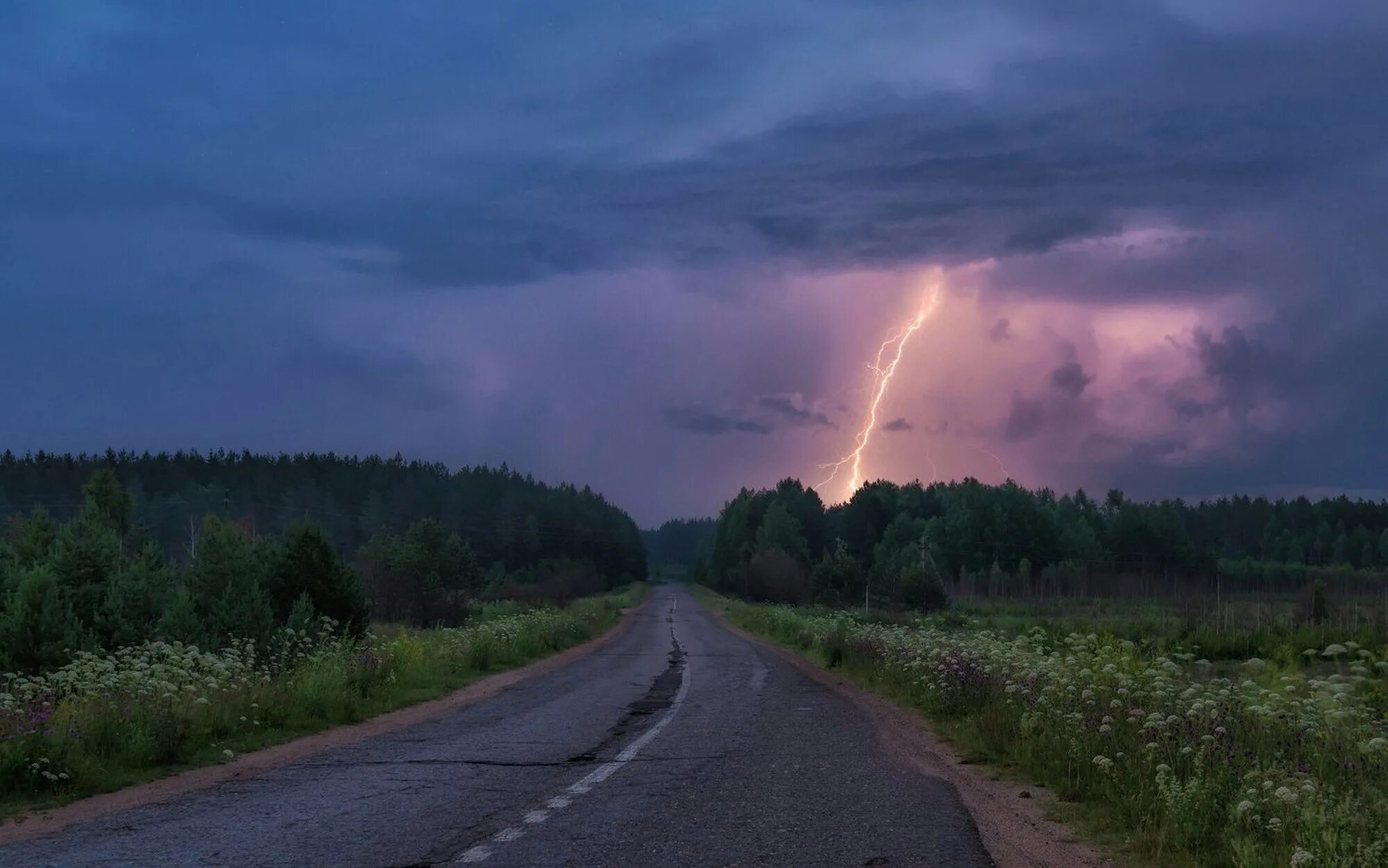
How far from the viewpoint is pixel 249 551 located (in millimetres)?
34625

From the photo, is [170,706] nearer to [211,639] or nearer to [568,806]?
[568,806]

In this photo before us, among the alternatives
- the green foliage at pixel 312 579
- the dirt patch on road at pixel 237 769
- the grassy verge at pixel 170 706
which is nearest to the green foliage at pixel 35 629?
the grassy verge at pixel 170 706

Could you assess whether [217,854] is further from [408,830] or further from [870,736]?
[870,736]

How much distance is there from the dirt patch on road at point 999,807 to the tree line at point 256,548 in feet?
47.5

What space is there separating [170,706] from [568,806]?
6.24m

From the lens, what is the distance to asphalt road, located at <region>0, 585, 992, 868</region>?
24.1ft

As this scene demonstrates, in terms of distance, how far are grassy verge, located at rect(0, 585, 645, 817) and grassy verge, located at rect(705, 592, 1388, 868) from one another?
8.99m

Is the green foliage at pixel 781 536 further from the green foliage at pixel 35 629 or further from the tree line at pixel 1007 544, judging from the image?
the green foliage at pixel 35 629

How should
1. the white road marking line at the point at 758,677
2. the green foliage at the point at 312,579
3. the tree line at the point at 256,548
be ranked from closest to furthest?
1. the white road marking line at the point at 758,677
2. the tree line at the point at 256,548
3. the green foliage at the point at 312,579

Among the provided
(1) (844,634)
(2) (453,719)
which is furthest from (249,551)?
(2) (453,719)

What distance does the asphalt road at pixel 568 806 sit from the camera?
289 inches

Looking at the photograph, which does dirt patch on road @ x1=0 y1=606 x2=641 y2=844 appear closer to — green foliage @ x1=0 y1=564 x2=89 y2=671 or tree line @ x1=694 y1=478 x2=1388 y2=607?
green foliage @ x1=0 y1=564 x2=89 y2=671

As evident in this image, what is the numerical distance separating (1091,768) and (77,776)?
375 inches

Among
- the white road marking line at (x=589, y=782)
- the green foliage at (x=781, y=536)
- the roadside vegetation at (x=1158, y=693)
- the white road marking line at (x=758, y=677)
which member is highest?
the green foliage at (x=781, y=536)
